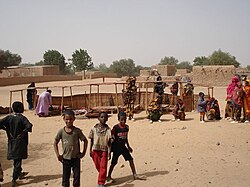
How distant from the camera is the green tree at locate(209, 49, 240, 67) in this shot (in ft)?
165

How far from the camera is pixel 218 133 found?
8.55 m

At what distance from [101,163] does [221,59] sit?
50.5m

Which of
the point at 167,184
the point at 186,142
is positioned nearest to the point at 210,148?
the point at 186,142

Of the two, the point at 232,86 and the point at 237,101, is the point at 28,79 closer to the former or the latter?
the point at 232,86

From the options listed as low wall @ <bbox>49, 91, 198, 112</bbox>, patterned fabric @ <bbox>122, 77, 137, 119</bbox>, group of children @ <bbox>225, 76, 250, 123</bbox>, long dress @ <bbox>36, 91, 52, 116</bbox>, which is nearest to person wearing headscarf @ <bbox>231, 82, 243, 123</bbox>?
group of children @ <bbox>225, 76, 250, 123</bbox>

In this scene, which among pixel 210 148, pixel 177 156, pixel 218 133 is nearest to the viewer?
pixel 177 156

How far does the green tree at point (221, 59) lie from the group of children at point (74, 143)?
48024 millimetres

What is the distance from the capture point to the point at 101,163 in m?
4.52

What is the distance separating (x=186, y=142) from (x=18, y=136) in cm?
440

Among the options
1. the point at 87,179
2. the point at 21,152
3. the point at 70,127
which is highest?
the point at 70,127

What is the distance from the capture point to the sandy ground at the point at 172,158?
5.02 meters

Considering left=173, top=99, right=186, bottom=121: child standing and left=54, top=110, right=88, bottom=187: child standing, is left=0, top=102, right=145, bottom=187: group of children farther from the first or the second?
left=173, top=99, right=186, bottom=121: child standing

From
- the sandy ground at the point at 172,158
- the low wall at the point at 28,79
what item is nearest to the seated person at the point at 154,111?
the sandy ground at the point at 172,158

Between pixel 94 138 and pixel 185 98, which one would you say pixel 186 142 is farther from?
pixel 185 98
